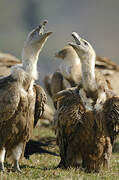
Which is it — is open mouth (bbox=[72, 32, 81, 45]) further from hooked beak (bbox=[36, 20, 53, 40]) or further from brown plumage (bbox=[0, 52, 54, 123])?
brown plumage (bbox=[0, 52, 54, 123])

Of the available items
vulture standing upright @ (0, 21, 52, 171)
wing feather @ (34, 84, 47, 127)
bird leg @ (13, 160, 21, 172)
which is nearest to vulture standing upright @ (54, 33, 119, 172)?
wing feather @ (34, 84, 47, 127)

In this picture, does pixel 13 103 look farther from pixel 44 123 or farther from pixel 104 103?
pixel 44 123

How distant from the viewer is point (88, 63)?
6.84m

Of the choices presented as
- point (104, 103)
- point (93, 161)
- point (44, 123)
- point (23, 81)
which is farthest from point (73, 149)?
point (44, 123)

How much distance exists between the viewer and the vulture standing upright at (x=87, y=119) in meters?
6.73

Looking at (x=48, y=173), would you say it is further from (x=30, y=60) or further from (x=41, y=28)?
(x=41, y=28)

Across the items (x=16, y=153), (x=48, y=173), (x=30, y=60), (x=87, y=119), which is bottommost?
(x=48, y=173)

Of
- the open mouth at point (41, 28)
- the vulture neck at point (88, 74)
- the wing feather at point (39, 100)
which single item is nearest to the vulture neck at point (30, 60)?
the wing feather at point (39, 100)

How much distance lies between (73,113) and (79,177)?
105 cm

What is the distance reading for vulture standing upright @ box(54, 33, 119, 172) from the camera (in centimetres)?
673

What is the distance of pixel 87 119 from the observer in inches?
266

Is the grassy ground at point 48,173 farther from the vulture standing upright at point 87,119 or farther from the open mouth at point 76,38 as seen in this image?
the open mouth at point 76,38

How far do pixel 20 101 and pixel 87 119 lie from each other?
3.48ft

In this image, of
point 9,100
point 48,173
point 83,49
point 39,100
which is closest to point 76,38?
point 83,49
